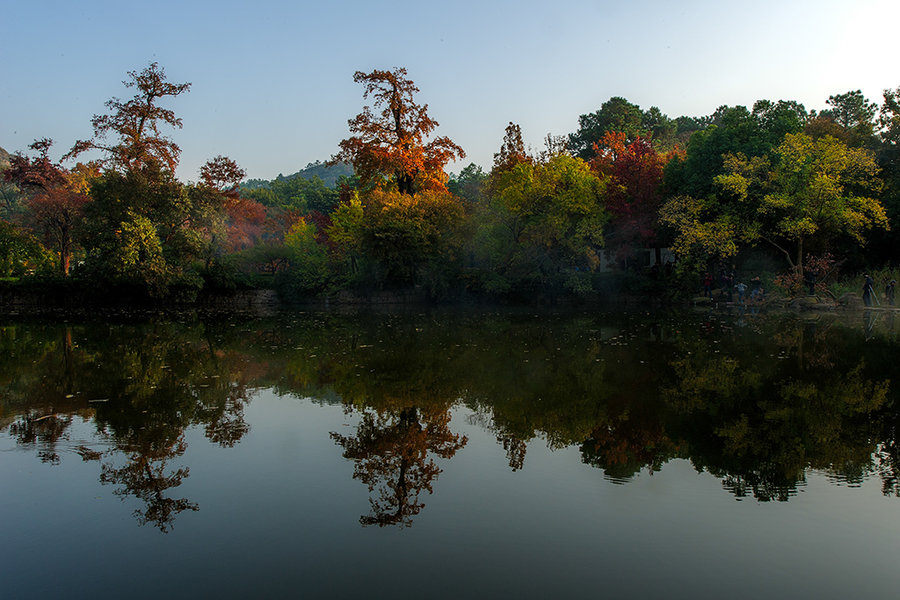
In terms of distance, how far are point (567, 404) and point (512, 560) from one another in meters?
4.89

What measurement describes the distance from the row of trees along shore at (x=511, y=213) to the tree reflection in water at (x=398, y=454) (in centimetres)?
2447

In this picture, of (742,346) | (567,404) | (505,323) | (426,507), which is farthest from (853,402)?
(505,323)

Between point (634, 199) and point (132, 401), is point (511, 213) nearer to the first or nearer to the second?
point (634, 199)

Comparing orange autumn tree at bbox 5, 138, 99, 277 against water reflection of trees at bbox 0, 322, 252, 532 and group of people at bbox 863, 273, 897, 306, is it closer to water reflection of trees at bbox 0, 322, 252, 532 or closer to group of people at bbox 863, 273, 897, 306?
water reflection of trees at bbox 0, 322, 252, 532

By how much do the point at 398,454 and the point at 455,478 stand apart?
38.1 inches

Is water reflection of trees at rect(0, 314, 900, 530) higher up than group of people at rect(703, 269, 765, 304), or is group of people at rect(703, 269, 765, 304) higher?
group of people at rect(703, 269, 765, 304)

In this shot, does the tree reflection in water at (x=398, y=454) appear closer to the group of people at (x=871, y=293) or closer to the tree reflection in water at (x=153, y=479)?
the tree reflection in water at (x=153, y=479)

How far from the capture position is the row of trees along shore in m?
28.4

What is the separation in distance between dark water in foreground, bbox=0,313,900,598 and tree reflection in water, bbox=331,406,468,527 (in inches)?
1.5

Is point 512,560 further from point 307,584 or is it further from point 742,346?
point 742,346

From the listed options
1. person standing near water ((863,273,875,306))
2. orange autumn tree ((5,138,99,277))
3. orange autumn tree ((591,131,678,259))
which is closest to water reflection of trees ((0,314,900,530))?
person standing near water ((863,273,875,306))

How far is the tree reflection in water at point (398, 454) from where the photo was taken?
5.43m

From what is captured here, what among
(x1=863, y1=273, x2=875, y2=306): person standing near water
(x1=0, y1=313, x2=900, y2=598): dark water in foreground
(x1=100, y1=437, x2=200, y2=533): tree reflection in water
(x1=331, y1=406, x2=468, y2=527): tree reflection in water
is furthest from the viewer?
(x1=863, y1=273, x2=875, y2=306): person standing near water

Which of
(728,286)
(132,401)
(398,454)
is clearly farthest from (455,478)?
(728,286)
